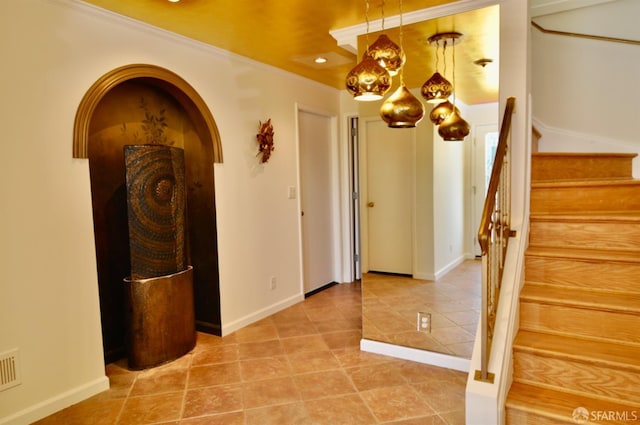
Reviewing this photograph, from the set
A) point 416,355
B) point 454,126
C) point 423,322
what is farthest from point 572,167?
point 416,355

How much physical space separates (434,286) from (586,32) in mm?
2513

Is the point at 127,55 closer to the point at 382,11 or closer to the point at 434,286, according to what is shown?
the point at 382,11

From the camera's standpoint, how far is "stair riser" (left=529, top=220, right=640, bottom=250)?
2307 mm

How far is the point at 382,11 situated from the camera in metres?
2.62

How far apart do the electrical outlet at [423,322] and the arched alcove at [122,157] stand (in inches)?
65.4

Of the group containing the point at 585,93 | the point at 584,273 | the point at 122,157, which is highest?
the point at 585,93

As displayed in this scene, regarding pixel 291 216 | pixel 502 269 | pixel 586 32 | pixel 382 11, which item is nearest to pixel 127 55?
pixel 382 11

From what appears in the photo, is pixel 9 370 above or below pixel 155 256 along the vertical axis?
below

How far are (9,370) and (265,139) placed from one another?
2.49 meters

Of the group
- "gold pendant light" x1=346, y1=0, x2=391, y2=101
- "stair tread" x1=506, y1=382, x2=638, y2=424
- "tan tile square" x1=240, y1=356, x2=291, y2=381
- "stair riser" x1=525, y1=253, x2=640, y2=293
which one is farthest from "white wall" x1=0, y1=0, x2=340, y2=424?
"stair riser" x1=525, y1=253, x2=640, y2=293

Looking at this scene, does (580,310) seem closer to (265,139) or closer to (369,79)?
(369,79)

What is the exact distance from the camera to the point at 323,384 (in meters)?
2.63

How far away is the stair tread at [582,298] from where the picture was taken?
6.53 ft

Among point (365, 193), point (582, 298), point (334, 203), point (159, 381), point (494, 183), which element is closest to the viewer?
point (494, 183)
